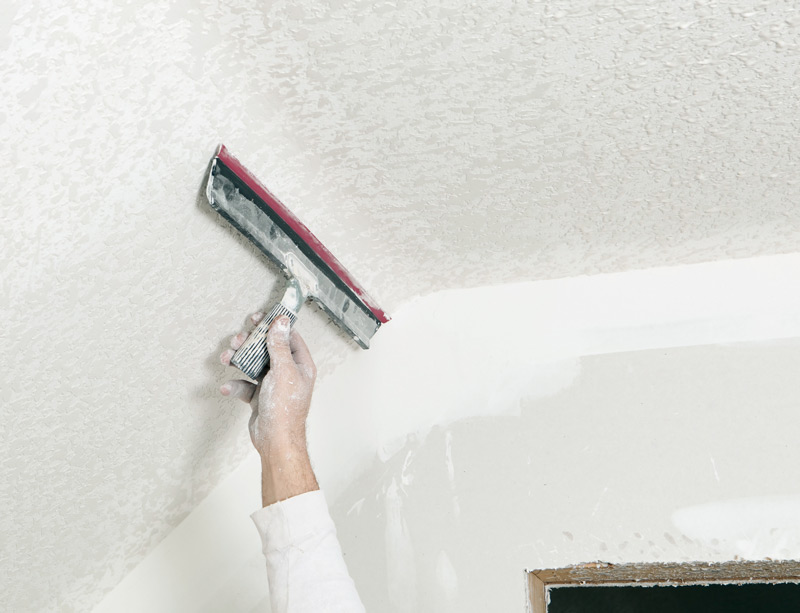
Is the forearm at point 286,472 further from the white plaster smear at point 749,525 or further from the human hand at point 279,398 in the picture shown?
the white plaster smear at point 749,525

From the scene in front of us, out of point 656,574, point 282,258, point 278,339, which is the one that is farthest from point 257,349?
point 656,574

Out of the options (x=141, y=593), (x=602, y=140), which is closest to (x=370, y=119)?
(x=602, y=140)

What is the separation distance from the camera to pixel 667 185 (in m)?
1.05

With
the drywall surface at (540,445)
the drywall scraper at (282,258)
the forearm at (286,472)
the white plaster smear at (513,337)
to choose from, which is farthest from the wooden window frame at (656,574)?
the drywall scraper at (282,258)

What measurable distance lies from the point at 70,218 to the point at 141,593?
2.53ft

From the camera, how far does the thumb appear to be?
1012 millimetres

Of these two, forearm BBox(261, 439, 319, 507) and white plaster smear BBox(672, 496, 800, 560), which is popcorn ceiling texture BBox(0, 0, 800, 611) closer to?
forearm BBox(261, 439, 319, 507)

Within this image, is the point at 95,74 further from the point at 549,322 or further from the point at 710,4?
the point at 549,322

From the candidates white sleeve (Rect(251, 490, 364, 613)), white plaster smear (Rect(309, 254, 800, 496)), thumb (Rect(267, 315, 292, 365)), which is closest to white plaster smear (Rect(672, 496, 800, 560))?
white plaster smear (Rect(309, 254, 800, 496))

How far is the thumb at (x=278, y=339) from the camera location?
39.8 inches

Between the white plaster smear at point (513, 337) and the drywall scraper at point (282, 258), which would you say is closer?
the drywall scraper at point (282, 258)

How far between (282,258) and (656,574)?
2.74ft

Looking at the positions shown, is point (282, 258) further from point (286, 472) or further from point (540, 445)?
point (540, 445)

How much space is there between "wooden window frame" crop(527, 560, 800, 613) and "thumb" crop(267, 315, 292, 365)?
1.85ft
